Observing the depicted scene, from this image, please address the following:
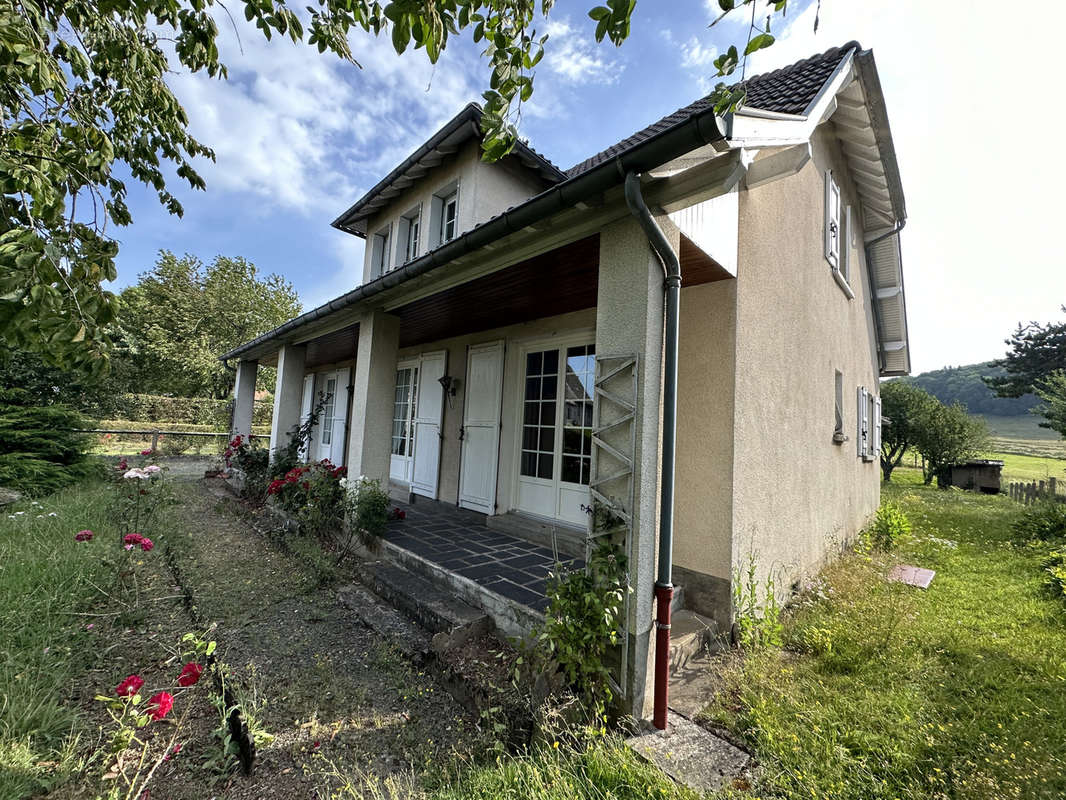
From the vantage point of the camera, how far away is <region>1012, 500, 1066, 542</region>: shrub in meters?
7.42

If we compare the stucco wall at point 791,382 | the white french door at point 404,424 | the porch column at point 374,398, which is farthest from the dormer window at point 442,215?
the stucco wall at point 791,382

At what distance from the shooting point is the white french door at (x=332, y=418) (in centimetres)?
988

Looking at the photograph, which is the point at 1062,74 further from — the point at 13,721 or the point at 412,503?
the point at 412,503

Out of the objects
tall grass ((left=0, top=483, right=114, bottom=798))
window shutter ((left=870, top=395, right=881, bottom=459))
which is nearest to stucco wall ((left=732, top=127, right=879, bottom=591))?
window shutter ((left=870, top=395, right=881, bottom=459))

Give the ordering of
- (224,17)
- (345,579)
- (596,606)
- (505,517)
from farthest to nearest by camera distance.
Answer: (505,517) < (345,579) < (224,17) < (596,606)

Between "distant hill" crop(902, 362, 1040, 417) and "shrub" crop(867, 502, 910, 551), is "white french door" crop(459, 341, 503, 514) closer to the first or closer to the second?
"shrub" crop(867, 502, 910, 551)

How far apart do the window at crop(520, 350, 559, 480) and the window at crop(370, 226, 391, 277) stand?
5.05m

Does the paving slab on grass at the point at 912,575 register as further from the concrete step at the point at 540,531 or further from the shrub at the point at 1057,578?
the concrete step at the point at 540,531

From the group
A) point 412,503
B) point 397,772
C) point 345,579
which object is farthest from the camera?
point 412,503

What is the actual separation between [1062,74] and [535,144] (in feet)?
20.9

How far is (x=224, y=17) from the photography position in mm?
3057

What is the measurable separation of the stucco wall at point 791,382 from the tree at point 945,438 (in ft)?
46.0

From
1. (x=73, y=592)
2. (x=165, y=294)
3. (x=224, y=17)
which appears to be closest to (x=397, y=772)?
(x=73, y=592)

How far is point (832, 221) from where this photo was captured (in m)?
6.09
